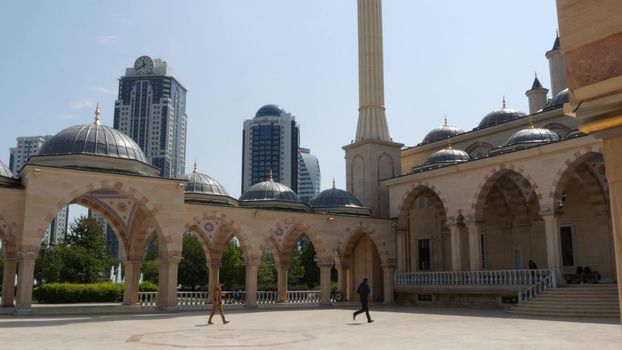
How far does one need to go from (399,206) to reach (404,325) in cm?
1203

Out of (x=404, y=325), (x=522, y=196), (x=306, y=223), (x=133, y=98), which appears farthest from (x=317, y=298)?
(x=133, y=98)

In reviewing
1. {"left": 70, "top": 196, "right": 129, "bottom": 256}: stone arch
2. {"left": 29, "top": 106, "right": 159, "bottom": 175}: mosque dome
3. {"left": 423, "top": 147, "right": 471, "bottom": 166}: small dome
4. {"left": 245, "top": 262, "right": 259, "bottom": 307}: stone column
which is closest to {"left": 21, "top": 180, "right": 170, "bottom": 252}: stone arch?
{"left": 29, "top": 106, "right": 159, "bottom": 175}: mosque dome

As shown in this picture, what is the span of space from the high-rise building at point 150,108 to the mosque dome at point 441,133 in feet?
200

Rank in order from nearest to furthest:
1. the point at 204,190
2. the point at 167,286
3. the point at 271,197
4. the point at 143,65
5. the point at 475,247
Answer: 1. the point at 167,286
2. the point at 475,247
3. the point at 204,190
4. the point at 271,197
5. the point at 143,65

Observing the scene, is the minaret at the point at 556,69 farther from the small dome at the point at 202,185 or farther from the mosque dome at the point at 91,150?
the mosque dome at the point at 91,150

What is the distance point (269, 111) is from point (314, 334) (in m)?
84.8

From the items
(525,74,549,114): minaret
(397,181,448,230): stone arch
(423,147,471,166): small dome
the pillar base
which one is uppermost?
(525,74,549,114): minaret

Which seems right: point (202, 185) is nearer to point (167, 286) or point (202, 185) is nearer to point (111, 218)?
point (111, 218)

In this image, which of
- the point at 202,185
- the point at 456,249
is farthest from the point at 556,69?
the point at 202,185

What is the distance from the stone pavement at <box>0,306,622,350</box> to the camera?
965 centimetres

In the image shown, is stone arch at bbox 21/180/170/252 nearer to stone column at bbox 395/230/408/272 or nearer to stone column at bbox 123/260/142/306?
stone column at bbox 123/260/142/306

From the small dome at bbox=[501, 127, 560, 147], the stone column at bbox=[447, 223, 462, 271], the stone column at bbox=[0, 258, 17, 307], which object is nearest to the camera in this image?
the stone column at bbox=[0, 258, 17, 307]

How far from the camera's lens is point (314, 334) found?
1171 cm

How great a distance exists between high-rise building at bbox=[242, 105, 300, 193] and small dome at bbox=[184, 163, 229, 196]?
66455mm
